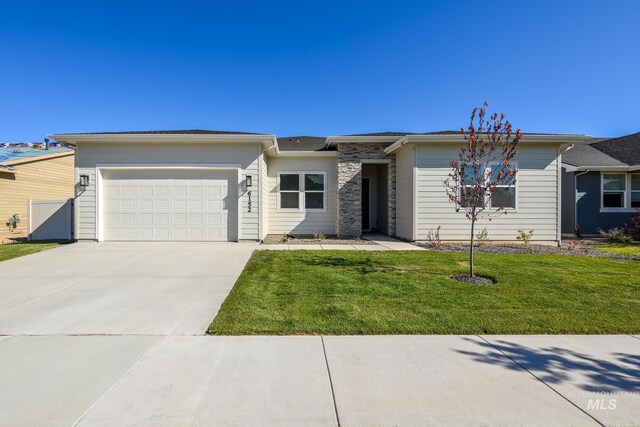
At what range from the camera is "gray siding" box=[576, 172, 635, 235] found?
12992 millimetres

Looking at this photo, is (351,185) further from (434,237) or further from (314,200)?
(434,237)

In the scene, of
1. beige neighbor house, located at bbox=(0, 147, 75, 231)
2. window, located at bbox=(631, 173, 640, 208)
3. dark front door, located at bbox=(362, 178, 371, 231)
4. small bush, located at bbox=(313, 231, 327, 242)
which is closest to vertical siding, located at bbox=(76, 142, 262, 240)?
small bush, located at bbox=(313, 231, 327, 242)

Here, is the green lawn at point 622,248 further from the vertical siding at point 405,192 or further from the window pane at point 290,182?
the window pane at point 290,182

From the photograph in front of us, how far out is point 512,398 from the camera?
7.70 feet

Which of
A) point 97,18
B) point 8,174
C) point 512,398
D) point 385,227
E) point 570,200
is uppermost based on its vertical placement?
point 97,18

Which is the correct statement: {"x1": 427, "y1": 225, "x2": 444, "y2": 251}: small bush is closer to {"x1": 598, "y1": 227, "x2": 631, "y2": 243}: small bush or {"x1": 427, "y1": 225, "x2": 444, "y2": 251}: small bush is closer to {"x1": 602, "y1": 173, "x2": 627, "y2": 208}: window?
{"x1": 598, "y1": 227, "x2": 631, "y2": 243}: small bush

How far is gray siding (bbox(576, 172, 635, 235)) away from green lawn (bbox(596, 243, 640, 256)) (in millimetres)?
2304

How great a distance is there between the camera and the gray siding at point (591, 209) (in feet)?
42.6

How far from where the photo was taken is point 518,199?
1040 centimetres

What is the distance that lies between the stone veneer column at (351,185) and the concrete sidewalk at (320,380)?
28.4 ft

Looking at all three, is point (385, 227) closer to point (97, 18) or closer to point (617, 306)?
point (617, 306)

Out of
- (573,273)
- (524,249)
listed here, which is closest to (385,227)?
(524,249)

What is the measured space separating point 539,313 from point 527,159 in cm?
809

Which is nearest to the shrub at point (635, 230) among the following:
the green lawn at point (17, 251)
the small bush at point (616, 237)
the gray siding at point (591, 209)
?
the small bush at point (616, 237)
